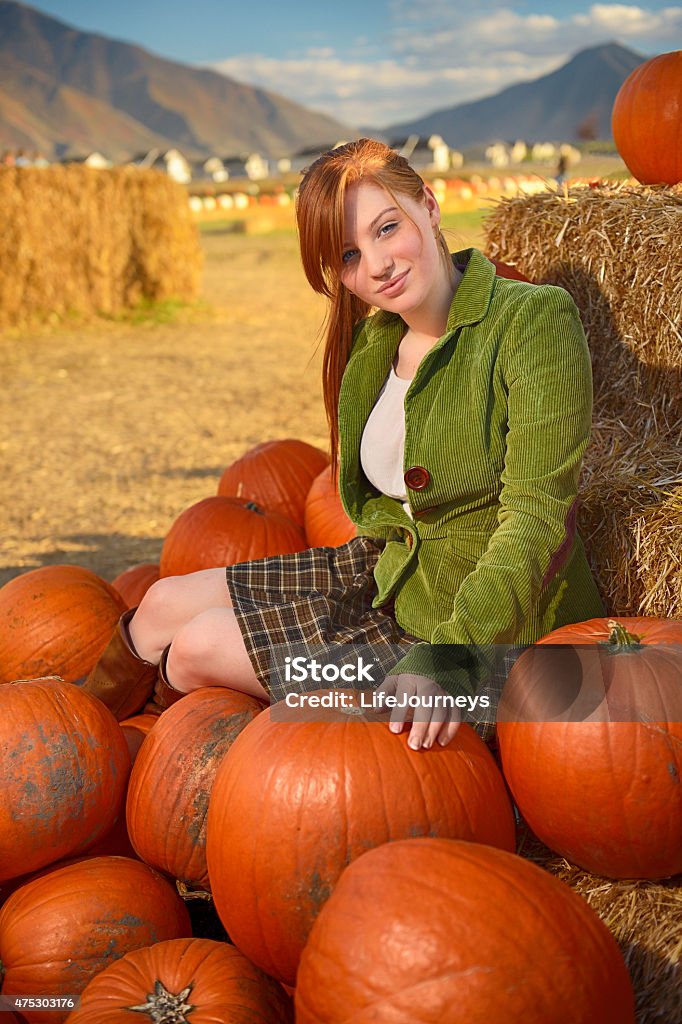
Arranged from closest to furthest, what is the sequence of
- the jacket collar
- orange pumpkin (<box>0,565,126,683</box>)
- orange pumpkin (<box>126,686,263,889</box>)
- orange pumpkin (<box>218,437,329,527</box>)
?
1. orange pumpkin (<box>126,686,263,889</box>)
2. the jacket collar
3. orange pumpkin (<box>0,565,126,683</box>)
4. orange pumpkin (<box>218,437,329,527</box>)

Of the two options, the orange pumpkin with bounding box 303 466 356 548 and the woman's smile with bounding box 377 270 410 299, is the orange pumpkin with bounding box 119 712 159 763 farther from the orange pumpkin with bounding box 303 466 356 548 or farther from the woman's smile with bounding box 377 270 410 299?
the woman's smile with bounding box 377 270 410 299

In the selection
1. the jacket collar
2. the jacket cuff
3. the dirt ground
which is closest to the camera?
the jacket cuff

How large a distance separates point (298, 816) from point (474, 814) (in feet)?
1.08

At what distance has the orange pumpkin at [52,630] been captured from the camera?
297 cm

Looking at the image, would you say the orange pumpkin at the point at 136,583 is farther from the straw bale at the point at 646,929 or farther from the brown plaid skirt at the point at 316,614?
the straw bale at the point at 646,929

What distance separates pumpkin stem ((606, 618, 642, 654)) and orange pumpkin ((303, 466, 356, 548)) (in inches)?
55.4

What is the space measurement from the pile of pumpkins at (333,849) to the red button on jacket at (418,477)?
0.44 metres

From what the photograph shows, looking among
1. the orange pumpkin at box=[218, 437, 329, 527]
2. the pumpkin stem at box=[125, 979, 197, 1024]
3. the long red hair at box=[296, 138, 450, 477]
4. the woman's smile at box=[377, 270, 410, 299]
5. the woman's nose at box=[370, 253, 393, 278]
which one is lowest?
the pumpkin stem at box=[125, 979, 197, 1024]

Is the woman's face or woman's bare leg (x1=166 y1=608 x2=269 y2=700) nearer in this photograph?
the woman's face

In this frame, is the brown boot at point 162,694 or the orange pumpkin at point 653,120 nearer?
the brown boot at point 162,694

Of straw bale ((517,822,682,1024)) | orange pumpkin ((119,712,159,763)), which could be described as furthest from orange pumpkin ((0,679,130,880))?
straw bale ((517,822,682,1024))

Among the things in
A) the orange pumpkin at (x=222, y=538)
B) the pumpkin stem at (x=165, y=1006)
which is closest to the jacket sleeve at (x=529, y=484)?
the pumpkin stem at (x=165, y=1006)

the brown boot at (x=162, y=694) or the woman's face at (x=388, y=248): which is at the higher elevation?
the woman's face at (x=388, y=248)

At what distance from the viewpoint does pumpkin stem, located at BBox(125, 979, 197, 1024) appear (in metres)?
1.56
